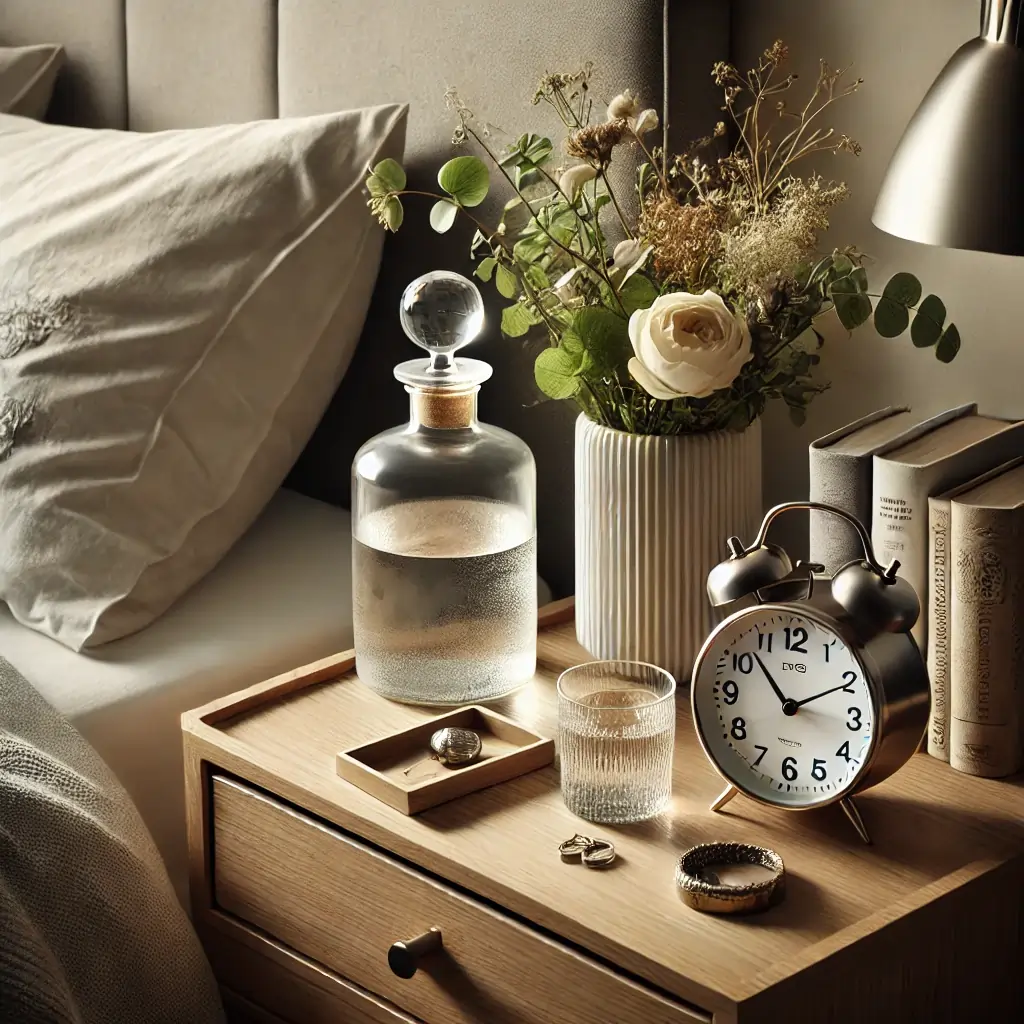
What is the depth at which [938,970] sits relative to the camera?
89 cm

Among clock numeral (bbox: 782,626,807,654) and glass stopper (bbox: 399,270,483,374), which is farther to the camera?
glass stopper (bbox: 399,270,483,374)

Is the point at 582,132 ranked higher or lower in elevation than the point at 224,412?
higher

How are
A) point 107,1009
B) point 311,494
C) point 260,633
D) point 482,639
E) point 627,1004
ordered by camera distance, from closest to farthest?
point 627,1004 → point 107,1009 → point 482,639 → point 260,633 → point 311,494

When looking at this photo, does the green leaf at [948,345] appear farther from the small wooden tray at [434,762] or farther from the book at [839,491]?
the small wooden tray at [434,762]

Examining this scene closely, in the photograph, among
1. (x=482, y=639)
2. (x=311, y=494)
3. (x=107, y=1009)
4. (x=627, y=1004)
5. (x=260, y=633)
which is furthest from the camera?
(x=311, y=494)

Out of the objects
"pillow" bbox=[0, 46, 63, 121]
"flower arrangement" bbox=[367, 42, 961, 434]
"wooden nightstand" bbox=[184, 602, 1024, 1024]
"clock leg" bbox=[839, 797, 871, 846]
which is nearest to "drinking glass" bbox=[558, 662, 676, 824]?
"wooden nightstand" bbox=[184, 602, 1024, 1024]

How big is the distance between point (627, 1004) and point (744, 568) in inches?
10.8

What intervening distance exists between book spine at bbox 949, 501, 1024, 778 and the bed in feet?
1.49

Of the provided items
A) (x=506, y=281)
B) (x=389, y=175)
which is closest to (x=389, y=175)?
(x=389, y=175)

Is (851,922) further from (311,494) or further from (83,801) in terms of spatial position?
(311,494)

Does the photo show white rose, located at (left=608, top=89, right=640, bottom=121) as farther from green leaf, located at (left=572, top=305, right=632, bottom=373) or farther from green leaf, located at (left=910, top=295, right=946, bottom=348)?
green leaf, located at (left=910, top=295, right=946, bottom=348)

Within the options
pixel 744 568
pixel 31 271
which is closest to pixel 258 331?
pixel 31 271

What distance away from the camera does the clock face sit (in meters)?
0.91

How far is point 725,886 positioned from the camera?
84 centimetres
